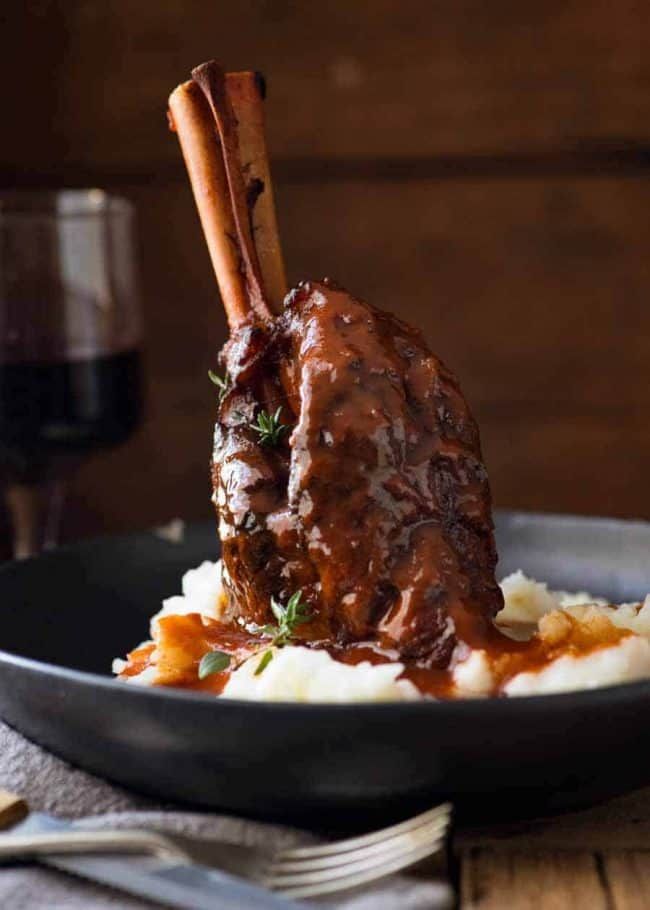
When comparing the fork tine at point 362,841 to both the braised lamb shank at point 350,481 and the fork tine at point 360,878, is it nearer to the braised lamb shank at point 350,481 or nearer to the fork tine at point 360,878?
the fork tine at point 360,878

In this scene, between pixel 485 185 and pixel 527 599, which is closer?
pixel 527 599

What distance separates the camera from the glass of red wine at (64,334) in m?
3.61

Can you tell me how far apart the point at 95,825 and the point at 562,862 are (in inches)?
23.3

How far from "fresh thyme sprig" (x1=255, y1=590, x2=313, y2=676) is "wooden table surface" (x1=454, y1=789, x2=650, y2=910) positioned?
0.38m

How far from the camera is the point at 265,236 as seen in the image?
7.95 feet

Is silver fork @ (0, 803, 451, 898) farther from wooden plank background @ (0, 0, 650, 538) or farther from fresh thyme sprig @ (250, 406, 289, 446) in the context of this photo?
wooden plank background @ (0, 0, 650, 538)

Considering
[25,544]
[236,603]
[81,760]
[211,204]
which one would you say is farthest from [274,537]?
[25,544]

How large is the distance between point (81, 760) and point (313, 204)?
3.51 meters

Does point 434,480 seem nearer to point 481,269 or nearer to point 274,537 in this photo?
point 274,537

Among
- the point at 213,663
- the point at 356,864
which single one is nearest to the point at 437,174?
the point at 213,663

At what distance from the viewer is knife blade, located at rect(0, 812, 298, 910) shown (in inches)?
59.1

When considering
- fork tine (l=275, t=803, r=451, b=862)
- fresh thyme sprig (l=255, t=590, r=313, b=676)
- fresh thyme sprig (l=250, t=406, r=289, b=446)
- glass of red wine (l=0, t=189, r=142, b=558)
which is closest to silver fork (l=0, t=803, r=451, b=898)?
fork tine (l=275, t=803, r=451, b=862)

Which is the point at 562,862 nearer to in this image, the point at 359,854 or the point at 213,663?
the point at 359,854

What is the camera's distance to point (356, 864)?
5.35 feet
